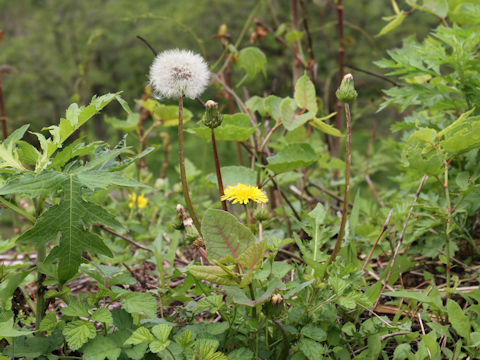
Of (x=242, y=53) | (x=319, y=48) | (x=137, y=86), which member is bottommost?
(x=137, y=86)

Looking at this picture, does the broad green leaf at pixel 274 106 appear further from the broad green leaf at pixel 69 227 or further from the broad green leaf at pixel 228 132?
A: the broad green leaf at pixel 69 227

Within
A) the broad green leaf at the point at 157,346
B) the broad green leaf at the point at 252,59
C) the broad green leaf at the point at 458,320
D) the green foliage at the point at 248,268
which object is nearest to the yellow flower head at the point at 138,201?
the green foliage at the point at 248,268

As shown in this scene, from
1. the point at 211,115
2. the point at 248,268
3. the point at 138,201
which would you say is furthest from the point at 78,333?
the point at 138,201

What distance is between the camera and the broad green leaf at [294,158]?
79 centimetres

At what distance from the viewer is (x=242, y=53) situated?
1258 millimetres

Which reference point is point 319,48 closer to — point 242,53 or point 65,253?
point 242,53

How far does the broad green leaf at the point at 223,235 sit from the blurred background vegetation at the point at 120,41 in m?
4.46

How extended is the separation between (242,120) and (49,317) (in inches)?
18.7

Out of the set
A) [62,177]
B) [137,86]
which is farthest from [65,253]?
[137,86]

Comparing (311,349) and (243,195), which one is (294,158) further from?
(311,349)

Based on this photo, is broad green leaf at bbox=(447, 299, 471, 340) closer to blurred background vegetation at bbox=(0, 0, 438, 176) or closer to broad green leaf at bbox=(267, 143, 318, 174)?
broad green leaf at bbox=(267, 143, 318, 174)

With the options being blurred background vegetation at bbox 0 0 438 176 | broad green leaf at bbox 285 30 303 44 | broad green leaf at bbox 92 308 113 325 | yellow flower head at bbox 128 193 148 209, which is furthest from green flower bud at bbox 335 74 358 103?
blurred background vegetation at bbox 0 0 438 176

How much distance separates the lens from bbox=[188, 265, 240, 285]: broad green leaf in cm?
56

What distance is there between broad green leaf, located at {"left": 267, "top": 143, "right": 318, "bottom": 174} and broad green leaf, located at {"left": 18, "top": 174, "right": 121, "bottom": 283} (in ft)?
1.07
